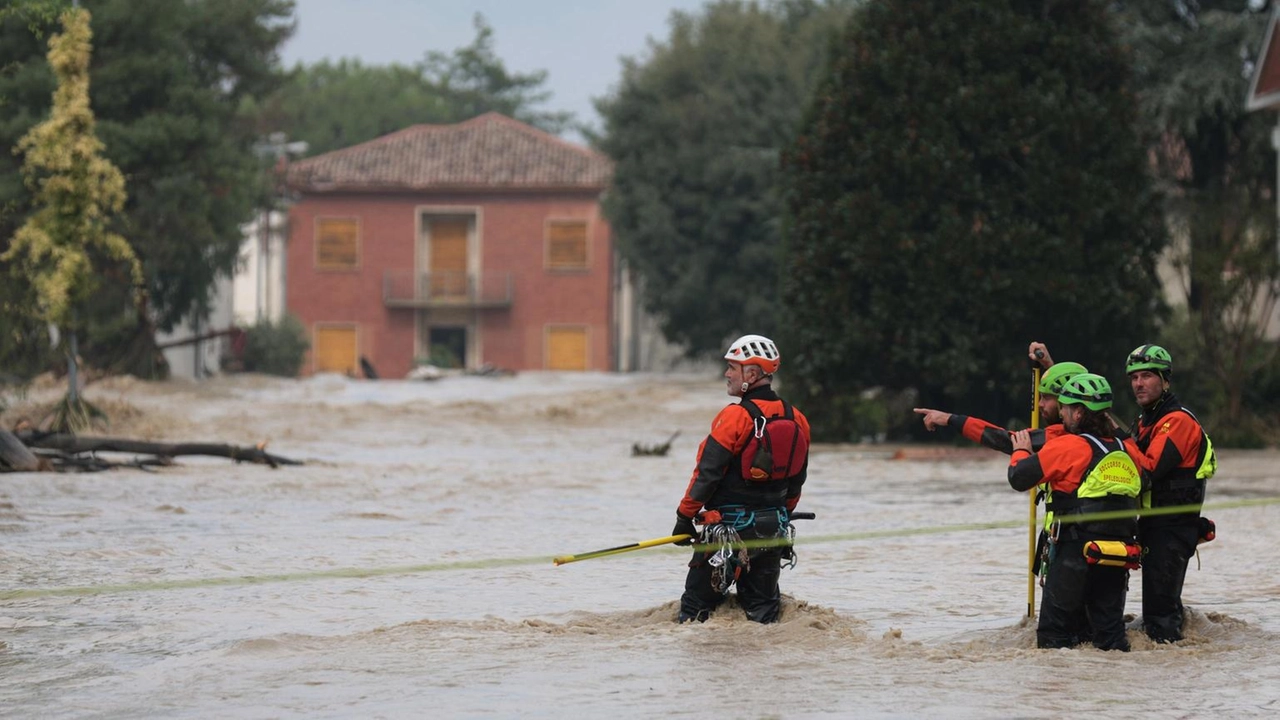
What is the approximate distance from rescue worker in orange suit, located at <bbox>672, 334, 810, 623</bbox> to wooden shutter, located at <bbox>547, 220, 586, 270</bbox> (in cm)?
5424

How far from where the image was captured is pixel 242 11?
143 ft

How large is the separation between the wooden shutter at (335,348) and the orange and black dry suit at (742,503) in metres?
55.5

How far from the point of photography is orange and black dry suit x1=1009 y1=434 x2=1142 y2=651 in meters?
8.79

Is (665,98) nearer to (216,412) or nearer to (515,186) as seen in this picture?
(515,186)

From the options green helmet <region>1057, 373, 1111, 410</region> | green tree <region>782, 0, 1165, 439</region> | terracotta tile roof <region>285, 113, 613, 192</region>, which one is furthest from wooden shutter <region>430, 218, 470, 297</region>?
green helmet <region>1057, 373, 1111, 410</region>

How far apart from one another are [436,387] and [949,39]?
77.3 ft

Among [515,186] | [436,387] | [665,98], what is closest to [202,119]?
[436,387]

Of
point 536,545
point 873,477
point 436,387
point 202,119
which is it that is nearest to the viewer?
point 536,545

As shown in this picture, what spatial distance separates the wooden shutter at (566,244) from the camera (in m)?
63.9

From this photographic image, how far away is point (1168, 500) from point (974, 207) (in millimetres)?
17150

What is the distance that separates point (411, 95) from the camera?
301 ft

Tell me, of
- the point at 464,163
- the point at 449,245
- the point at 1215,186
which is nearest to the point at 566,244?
the point at 449,245

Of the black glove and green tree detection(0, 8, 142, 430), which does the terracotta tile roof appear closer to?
green tree detection(0, 8, 142, 430)

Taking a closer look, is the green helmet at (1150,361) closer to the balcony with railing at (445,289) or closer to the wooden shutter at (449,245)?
the balcony with railing at (445,289)
